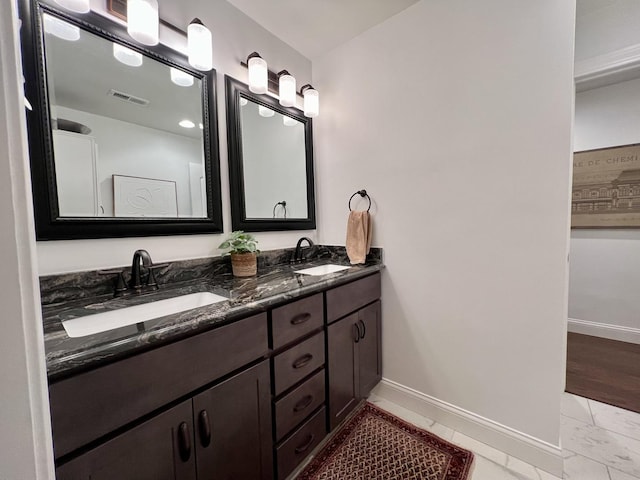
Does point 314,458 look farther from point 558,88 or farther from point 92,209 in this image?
point 558,88

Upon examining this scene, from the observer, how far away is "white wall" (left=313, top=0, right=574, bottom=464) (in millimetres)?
1226

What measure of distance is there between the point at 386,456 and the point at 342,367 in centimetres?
45

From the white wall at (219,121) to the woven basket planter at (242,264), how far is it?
0.46 feet

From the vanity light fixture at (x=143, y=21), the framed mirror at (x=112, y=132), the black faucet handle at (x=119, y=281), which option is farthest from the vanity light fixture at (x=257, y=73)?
the black faucet handle at (x=119, y=281)

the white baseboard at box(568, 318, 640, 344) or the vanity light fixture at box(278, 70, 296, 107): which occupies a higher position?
the vanity light fixture at box(278, 70, 296, 107)

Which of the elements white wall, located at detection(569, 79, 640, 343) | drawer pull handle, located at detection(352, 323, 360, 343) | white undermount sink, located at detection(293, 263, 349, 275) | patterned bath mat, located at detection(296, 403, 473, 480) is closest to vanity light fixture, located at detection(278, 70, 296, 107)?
white undermount sink, located at detection(293, 263, 349, 275)

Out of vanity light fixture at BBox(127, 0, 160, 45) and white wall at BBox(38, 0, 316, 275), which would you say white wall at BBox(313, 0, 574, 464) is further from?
vanity light fixture at BBox(127, 0, 160, 45)

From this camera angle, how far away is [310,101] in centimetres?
184

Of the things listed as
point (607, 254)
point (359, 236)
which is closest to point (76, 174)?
point (359, 236)

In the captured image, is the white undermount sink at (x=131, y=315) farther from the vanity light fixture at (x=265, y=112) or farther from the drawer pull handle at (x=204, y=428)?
the vanity light fixture at (x=265, y=112)

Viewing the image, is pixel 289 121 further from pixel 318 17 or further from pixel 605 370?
pixel 605 370

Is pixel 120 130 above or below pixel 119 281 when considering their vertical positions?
above

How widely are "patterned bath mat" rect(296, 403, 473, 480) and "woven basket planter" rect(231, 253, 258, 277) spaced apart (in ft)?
3.23

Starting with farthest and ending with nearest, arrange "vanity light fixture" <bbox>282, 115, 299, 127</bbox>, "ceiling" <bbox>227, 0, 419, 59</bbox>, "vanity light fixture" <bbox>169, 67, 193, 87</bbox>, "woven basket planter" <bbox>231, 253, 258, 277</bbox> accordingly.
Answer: "vanity light fixture" <bbox>282, 115, 299, 127</bbox> < "ceiling" <bbox>227, 0, 419, 59</bbox> < "woven basket planter" <bbox>231, 253, 258, 277</bbox> < "vanity light fixture" <bbox>169, 67, 193, 87</bbox>
